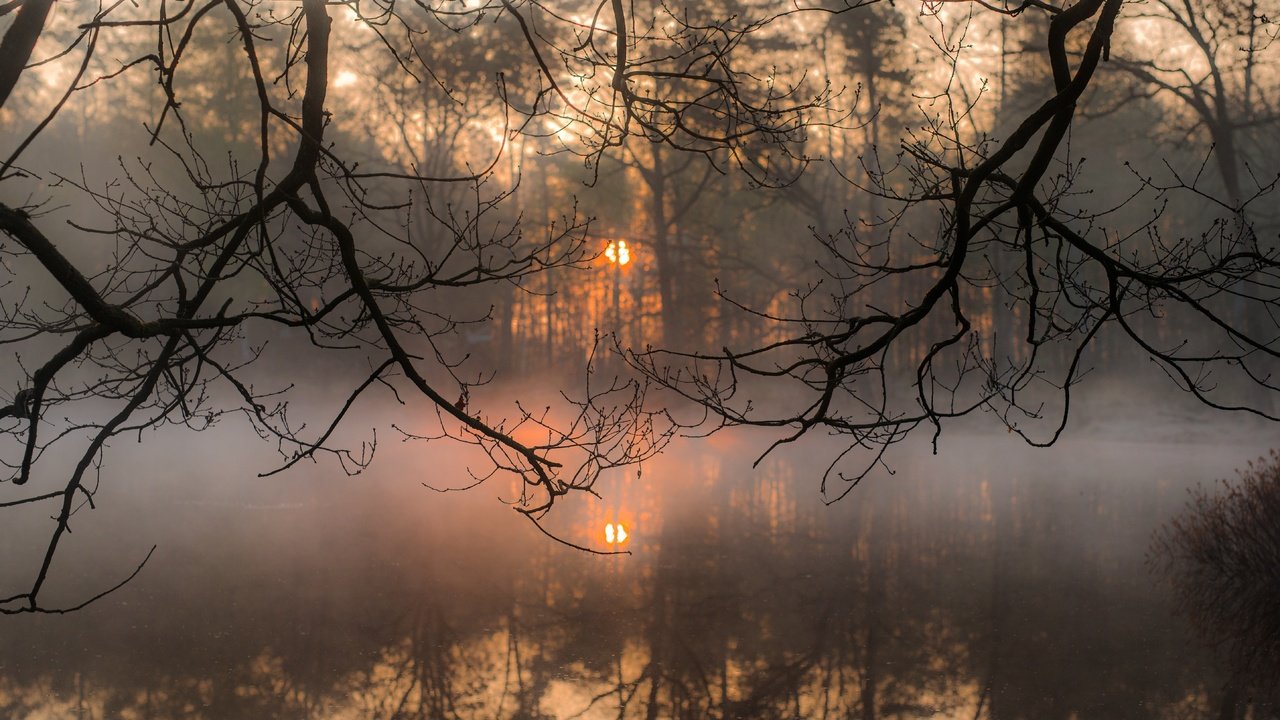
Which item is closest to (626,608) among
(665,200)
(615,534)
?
(615,534)

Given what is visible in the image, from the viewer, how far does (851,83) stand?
2861 centimetres

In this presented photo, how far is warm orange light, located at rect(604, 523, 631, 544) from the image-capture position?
15.7 meters

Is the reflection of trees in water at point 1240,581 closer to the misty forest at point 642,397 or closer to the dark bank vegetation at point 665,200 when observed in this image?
the misty forest at point 642,397

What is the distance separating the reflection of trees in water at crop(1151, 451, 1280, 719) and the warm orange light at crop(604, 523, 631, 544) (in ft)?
23.4

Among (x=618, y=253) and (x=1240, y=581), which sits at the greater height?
(x=618, y=253)

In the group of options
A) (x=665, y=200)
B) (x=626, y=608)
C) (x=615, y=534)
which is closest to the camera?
(x=626, y=608)

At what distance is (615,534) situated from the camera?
1612cm

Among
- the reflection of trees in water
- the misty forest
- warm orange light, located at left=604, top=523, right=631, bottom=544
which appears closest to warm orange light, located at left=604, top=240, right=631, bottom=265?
the misty forest

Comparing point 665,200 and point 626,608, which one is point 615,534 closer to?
point 626,608

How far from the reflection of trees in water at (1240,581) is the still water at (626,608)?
336mm

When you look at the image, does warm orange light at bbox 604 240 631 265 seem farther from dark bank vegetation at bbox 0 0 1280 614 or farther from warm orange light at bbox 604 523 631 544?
warm orange light at bbox 604 523 631 544

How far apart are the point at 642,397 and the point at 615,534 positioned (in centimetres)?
856

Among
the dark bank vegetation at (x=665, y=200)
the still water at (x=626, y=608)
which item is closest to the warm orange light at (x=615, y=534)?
the still water at (x=626, y=608)

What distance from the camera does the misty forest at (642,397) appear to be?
5414 mm
